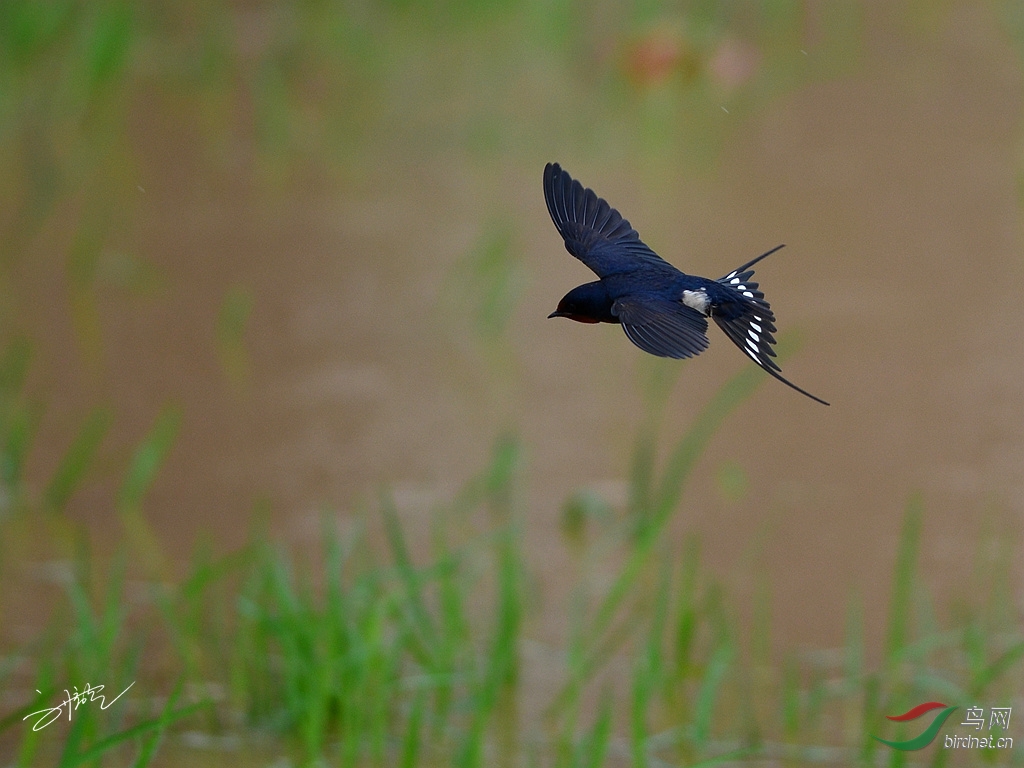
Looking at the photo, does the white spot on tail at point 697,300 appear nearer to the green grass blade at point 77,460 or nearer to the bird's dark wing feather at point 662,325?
the bird's dark wing feather at point 662,325

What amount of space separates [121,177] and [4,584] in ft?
5.37

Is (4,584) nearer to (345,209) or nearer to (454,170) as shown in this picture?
(345,209)

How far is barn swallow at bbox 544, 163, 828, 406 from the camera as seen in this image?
1.65 ft

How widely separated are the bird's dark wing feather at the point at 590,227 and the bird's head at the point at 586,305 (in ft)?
0.19

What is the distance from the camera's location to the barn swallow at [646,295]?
50 centimetres

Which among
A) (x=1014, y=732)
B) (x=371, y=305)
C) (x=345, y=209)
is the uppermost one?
(x=345, y=209)

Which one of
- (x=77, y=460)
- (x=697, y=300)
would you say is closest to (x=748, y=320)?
(x=697, y=300)

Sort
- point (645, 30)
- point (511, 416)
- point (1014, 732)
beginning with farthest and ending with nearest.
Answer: point (645, 30) → point (511, 416) → point (1014, 732)

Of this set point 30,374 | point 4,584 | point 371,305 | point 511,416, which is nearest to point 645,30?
point 371,305

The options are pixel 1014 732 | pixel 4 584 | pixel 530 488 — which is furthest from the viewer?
pixel 530 488

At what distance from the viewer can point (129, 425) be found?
8.34 ft

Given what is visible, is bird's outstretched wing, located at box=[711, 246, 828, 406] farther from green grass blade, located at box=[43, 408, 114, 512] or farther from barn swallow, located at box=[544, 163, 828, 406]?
green grass blade, located at box=[43, 408, 114, 512]

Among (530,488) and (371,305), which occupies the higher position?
(371,305)
